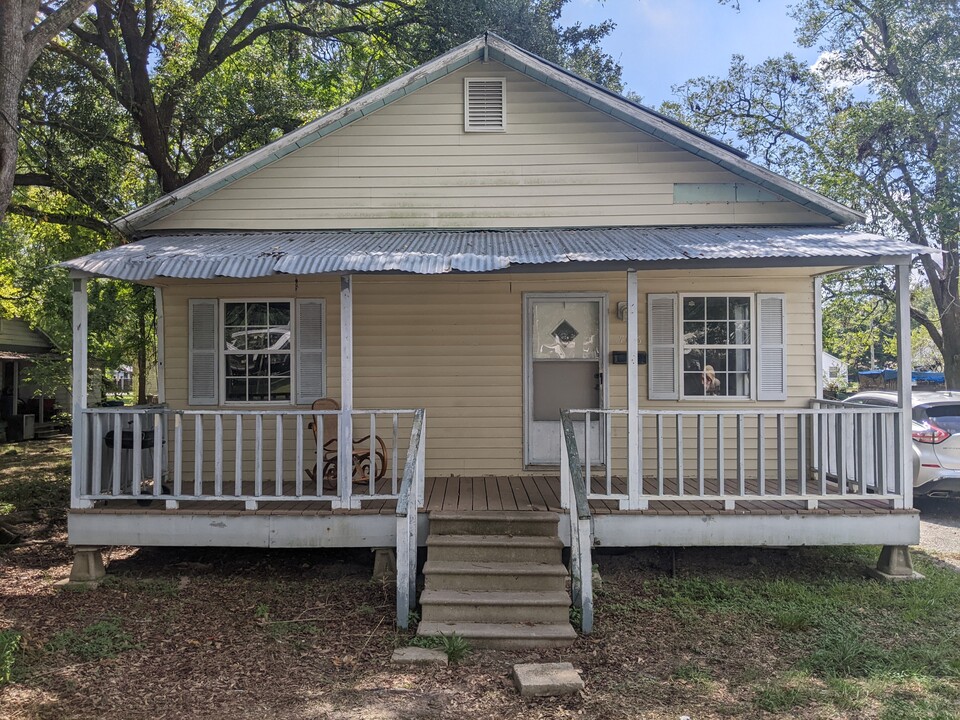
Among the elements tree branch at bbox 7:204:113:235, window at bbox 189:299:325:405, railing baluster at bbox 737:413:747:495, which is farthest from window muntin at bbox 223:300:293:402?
tree branch at bbox 7:204:113:235

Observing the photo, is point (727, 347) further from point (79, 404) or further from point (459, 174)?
point (79, 404)

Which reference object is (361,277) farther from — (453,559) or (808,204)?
(808,204)

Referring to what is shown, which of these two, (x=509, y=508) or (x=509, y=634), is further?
(x=509, y=508)

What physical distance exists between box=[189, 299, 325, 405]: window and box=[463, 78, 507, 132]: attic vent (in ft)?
9.37

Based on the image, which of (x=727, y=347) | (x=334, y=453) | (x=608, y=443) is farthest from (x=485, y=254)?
(x=727, y=347)

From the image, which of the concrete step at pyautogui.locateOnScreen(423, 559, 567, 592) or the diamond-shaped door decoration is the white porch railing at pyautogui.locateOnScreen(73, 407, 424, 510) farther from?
the diamond-shaped door decoration

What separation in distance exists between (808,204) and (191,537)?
294 inches

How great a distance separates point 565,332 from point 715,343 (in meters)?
1.79

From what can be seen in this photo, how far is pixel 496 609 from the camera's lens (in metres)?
5.05

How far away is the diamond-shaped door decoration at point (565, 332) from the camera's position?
7.86m

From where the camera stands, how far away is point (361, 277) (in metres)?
7.82

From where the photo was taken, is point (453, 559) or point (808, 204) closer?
point (453, 559)

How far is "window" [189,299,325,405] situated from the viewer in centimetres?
Answer: 777

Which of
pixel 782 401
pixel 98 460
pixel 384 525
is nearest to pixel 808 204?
pixel 782 401
